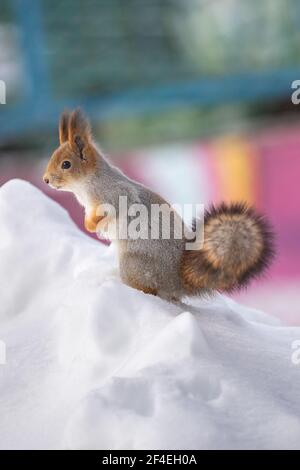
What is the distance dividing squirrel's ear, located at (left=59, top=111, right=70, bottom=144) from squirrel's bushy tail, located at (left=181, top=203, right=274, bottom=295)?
0.15 metres

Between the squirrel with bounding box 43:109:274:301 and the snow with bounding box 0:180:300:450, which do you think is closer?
the snow with bounding box 0:180:300:450

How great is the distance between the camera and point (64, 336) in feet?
2.22

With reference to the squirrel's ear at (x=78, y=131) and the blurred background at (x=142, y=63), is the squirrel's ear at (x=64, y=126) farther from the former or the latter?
the blurred background at (x=142, y=63)

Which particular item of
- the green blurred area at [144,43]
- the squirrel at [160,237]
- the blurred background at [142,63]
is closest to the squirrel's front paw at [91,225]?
the squirrel at [160,237]

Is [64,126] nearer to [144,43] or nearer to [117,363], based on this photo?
[117,363]

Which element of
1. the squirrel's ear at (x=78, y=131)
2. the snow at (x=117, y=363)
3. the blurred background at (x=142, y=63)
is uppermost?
the blurred background at (x=142, y=63)

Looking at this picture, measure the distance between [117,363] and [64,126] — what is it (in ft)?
0.83

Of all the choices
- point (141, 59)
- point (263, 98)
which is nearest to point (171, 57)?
point (141, 59)

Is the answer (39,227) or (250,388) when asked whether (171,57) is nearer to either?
(39,227)

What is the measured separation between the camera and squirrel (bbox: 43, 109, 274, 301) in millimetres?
736

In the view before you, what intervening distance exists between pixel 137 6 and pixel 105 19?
107 millimetres

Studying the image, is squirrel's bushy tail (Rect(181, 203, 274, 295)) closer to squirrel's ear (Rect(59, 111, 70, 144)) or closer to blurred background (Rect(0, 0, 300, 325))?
squirrel's ear (Rect(59, 111, 70, 144))

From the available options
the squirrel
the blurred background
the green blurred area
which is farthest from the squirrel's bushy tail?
the green blurred area

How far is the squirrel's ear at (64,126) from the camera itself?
2.59 ft
